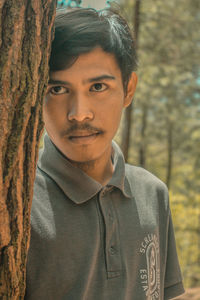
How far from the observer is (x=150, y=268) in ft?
5.85

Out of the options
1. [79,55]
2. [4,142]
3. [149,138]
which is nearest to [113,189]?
[79,55]

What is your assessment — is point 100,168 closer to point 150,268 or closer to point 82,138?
point 82,138

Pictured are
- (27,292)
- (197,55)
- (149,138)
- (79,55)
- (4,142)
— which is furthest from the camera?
(149,138)

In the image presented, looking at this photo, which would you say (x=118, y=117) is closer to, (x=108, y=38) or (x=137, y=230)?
(x=108, y=38)

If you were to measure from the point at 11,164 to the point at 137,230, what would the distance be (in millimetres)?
799

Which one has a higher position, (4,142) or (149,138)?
(149,138)

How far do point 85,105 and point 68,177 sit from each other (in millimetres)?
346

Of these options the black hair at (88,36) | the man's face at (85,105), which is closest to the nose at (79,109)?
the man's face at (85,105)

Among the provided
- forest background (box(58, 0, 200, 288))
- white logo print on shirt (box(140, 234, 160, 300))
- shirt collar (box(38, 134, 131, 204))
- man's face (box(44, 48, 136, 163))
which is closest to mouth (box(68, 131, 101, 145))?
man's face (box(44, 48, 136, 163))

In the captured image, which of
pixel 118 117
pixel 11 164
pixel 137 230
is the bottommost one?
pixel 137 230

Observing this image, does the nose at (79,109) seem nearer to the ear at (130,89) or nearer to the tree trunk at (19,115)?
the tree trunk at (19,115)

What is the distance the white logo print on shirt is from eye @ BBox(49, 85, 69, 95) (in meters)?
0.78

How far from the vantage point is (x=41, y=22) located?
4.02 ft

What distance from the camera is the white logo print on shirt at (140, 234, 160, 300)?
174 cm
